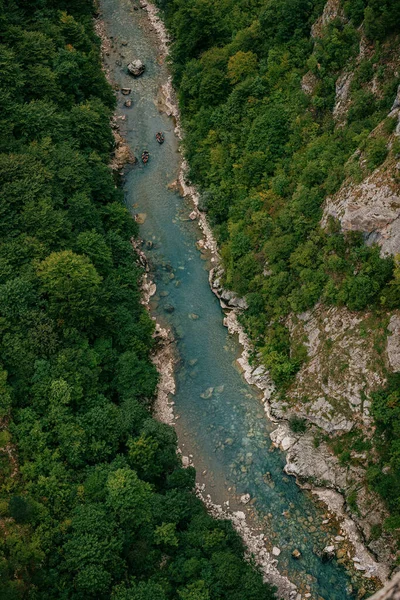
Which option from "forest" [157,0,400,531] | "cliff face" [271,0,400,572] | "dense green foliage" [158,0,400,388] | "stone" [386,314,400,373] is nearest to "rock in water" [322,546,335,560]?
"cliff face" [271,0,400,572]

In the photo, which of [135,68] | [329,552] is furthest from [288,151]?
[329,552]

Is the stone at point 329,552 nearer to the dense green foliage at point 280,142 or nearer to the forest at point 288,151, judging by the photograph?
the forest at point 288,151

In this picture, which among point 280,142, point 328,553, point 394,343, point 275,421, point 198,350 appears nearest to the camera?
point 394,343

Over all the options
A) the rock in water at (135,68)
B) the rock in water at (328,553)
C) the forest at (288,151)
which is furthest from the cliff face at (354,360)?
the rock in water at (135,68)

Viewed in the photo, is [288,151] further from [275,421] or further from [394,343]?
[275,421]

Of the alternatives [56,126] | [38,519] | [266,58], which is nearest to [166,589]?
[38,519]

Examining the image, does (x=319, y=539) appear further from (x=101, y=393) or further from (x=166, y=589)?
(x=101, y=393)
